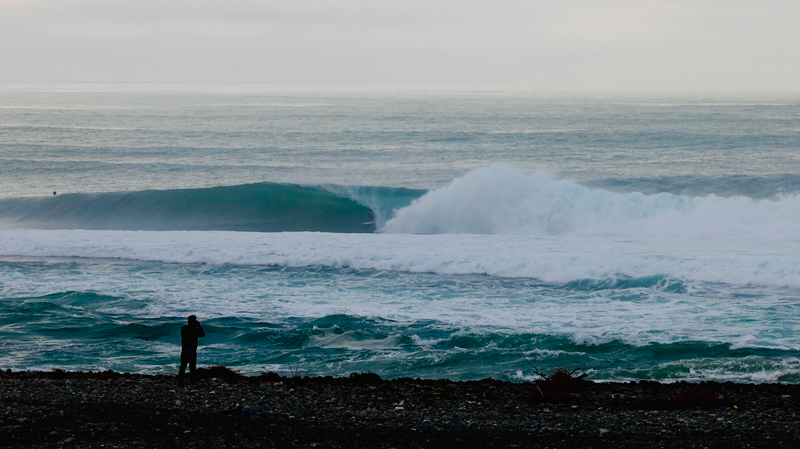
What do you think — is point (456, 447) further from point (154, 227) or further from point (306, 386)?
point (154, 227)

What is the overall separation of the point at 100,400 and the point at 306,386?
2497 millimetres

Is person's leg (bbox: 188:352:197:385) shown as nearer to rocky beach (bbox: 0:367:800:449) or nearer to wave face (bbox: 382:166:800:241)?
rocky beach (bbox: 0:367:800:449)

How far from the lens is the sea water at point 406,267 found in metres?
12.5

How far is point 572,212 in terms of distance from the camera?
93.6ft

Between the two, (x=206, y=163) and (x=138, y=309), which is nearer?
(x=138, y=309)

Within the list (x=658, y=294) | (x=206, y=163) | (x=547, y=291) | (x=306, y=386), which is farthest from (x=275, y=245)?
(x=206, y=163)

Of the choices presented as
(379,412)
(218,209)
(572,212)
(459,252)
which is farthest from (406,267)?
(218,209)

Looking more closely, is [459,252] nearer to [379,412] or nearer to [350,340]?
[350,340]

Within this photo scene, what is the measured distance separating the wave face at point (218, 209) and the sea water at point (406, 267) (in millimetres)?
128

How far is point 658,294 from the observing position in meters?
16.2

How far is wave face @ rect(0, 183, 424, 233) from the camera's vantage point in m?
30.5

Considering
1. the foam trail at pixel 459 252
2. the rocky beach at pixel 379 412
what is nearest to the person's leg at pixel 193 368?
the rocky beach at pixel 379 412

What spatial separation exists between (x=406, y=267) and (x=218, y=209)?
1517 cm

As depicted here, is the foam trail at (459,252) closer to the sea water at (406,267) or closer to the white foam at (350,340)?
the sea water at (406,267)
